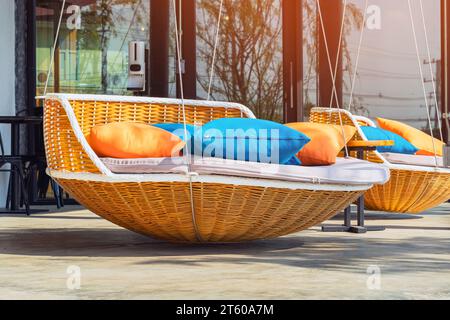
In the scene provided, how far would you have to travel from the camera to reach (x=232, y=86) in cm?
966

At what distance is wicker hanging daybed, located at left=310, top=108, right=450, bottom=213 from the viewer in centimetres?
591

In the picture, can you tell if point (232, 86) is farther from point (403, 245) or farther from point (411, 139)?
point (403, 245)

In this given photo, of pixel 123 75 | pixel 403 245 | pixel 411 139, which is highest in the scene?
pixel 123 75

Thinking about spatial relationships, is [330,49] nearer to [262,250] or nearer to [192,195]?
[262,250]

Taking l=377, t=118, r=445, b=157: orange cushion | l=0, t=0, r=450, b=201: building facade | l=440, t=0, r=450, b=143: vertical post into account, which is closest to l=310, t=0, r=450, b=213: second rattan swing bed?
l=377, t=118, r=445, b=157: orange cushion

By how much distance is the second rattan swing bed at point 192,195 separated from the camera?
390 centimetres

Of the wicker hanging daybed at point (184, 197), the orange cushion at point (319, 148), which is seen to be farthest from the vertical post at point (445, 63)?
the wicker hanging daybed at point (184, 197)

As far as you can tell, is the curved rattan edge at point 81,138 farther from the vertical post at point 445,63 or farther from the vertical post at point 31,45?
the vertical post at point 445,63

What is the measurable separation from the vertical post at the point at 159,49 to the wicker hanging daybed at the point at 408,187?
3258 millimetres

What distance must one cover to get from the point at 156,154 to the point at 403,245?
1.35m

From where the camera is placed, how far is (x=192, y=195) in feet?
12.8

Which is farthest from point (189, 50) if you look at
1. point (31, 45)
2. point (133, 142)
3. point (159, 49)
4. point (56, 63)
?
point (133, 142)

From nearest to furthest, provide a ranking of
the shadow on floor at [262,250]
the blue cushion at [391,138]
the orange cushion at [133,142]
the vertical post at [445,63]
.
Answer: the shadow on floor at [262,250] < the orange cushion at [133,142] < the blue cushion at [391,138] < the vertical post at [445,63]
